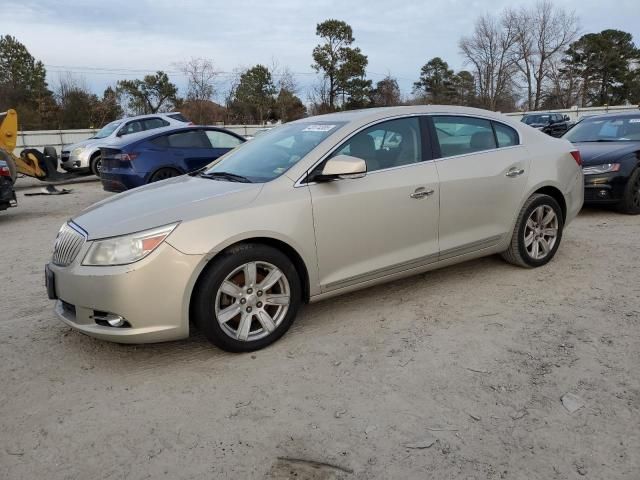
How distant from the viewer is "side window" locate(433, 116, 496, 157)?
4320 mm

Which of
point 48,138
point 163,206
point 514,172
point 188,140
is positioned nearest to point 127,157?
point 188,140

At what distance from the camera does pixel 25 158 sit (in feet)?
41.9

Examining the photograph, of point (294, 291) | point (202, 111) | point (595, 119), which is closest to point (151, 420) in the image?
point (294, 291)

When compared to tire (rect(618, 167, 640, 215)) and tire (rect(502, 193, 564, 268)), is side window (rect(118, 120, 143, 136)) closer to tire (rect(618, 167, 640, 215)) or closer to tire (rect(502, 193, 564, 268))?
tire (rect(618, 167, 640, 215))

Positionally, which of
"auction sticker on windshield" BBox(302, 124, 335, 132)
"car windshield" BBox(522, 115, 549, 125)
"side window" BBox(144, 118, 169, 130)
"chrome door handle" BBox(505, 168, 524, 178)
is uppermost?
"side window" BBox(144, 118, 169, 130)

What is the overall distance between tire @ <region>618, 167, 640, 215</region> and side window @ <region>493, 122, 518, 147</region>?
343 centimetres

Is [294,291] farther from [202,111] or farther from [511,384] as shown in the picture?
[202,111]

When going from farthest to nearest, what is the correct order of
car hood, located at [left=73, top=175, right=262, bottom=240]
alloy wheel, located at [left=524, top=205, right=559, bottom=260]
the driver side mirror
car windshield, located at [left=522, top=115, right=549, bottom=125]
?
1. car windshield, located at [left=522, top=115, right=549, bottom=125]
2. alloy wheel, located at [left=524, top=205, right=559, bottom=260]
3. the driver side mirror
4. car hood, located at [left=73, top=175, right=262, bottom=240]

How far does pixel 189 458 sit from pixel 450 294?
2.68 metres

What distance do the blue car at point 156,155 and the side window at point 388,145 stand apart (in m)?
5.98

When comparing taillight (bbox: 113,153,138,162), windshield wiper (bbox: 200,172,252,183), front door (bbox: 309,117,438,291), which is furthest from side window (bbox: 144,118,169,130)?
front door (bbox: 309,117,438,291)

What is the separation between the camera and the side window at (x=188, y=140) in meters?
9.52

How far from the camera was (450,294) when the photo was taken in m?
4.40

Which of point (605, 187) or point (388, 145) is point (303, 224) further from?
point (605, 187)
